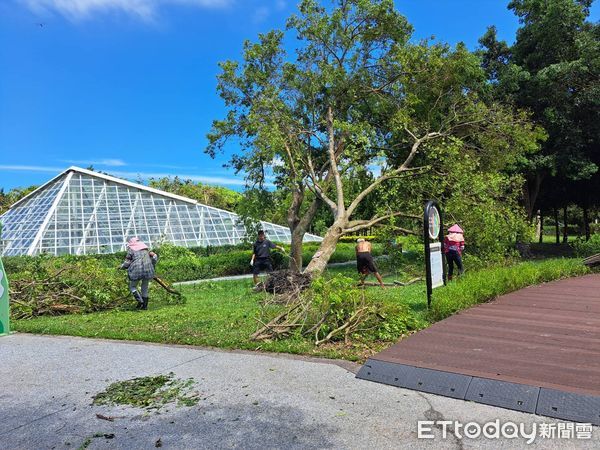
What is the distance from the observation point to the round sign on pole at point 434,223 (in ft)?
25.5

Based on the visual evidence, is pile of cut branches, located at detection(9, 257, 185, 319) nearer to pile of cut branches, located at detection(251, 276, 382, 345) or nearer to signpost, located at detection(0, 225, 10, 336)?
signpost, located at detection(0, 225, 10, 336)

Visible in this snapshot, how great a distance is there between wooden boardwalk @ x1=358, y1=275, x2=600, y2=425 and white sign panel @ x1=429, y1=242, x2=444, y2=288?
27.2 inches

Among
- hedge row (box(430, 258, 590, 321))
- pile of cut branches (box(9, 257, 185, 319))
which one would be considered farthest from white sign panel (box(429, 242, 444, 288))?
pile of cut branches (box(9, 257, 185, 319))

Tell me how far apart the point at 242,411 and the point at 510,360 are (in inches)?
110

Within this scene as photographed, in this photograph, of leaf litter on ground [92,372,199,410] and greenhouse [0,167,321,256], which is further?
greenhouse [0,167,321,256]

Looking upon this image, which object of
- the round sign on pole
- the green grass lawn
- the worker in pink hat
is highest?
the round sign on pole

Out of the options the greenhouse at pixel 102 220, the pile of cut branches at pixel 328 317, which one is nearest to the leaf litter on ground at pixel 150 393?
the pile of cut branches at pixel 328 317

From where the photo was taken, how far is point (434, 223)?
7.98 meters

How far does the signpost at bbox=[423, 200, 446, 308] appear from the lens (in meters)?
7.14

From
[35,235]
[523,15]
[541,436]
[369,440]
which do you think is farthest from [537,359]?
[35,235]

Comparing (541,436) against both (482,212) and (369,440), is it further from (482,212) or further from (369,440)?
(482,212)

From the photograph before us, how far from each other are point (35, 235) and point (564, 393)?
78.4 ft

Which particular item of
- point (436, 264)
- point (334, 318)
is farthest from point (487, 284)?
point (334, 318)

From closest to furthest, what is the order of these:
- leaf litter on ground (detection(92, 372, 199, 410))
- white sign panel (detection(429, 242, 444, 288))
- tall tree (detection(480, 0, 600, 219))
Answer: leaf litter on ground (detection(92, 372, 199, 410)), white sign panel (detection(429, 242, 444, 288)), tall tree (detection(480, 0, 600, 219))
